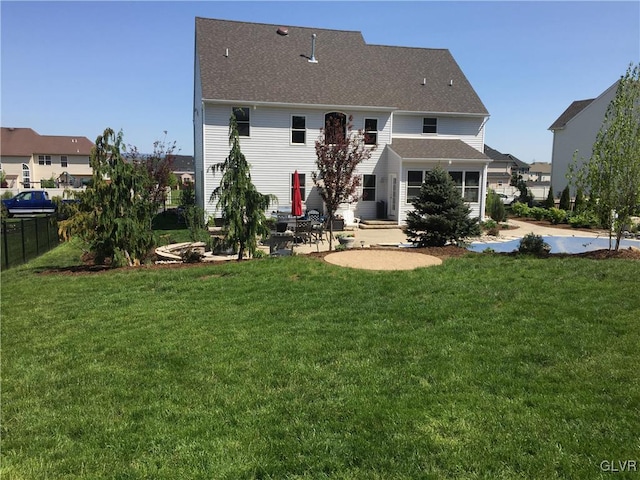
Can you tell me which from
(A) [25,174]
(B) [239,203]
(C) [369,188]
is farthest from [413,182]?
(A) [25,174]

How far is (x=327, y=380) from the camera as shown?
4199mm

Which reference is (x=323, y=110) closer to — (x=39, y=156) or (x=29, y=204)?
(x=29, y=204)

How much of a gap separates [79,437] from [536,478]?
317 cm

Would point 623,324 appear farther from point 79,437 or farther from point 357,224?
point 357,224

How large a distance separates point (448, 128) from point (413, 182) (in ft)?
15.4

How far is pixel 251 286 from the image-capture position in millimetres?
7605

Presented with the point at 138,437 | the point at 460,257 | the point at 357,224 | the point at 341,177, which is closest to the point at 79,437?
the point at 138,437

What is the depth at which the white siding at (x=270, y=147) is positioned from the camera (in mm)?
20438

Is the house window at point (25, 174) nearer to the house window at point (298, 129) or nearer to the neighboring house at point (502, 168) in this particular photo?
the house window at point (298, 129)

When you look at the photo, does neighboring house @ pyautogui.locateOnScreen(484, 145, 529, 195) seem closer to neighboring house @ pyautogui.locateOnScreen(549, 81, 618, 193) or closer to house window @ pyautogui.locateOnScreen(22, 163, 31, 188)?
neighboring house @ pyautogui.locateOnScreen(549, 81, 618, 193)

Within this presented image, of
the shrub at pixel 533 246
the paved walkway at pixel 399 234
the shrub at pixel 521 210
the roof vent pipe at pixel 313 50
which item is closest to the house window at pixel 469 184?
the paved walkway at pixel 399 234

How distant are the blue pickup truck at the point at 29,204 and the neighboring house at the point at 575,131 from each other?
3694 centimetres

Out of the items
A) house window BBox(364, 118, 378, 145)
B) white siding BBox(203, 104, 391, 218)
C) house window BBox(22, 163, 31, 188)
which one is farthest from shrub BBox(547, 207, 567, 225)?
house window BBox(22, 163, 31, 188)

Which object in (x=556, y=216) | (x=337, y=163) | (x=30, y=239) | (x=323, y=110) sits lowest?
(x=30, y=239)
